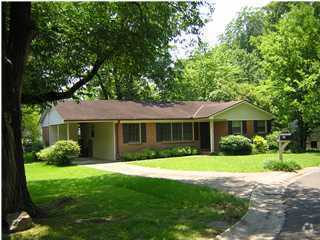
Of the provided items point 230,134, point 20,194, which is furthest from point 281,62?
point 20,194

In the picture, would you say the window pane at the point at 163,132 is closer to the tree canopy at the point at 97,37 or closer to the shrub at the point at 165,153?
the shrub at the point at 165,153

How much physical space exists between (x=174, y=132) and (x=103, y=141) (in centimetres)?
515

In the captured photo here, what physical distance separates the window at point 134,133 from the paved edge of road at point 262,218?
50.5 feet

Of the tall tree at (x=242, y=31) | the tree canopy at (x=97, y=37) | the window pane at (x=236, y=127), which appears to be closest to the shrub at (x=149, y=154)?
the window pane at (x=236, y=127)

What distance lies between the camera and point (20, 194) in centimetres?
914

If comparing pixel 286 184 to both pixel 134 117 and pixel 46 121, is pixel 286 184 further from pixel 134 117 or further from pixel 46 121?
pixel 46 121

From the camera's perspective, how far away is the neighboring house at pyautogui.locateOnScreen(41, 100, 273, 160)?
28156 millimetres

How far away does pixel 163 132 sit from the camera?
3017cm

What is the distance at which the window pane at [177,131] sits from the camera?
30.7 metres

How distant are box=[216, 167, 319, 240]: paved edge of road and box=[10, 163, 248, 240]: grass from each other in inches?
10.2

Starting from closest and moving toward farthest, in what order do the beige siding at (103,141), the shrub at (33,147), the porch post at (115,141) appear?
1. the porch post at (115,141)
2. the beige siding at (103,141)
3. the shrub at (33,147)

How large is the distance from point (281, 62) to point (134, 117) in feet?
36.6

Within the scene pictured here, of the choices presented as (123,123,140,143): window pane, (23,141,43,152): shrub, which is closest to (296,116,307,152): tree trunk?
(123,123,140,143): window pane

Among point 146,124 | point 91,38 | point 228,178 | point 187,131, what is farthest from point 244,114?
point 91,38
